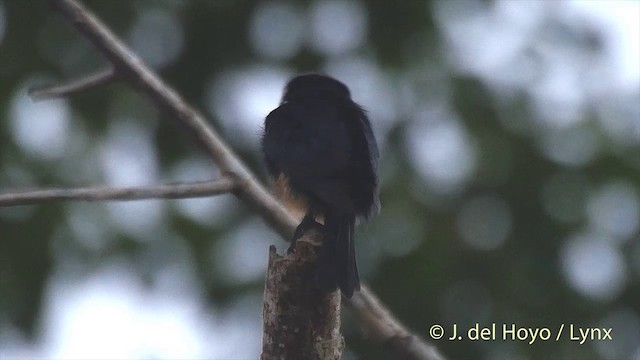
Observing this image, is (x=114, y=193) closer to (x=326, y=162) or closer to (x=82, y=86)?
(x=82, y=86)

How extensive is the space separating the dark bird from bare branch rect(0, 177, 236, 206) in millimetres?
378

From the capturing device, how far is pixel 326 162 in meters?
4.58

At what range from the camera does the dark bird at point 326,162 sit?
4430 mm

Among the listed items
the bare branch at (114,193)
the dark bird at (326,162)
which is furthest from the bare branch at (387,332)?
the bare branch at (114,193)

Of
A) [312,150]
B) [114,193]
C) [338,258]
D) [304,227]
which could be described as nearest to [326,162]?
[312,150]

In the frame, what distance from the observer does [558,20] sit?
8.90 m

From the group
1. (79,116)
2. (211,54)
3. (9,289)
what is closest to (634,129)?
(211,54)

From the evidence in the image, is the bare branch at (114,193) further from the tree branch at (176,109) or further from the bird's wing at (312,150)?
the bird's wing at (312,150)

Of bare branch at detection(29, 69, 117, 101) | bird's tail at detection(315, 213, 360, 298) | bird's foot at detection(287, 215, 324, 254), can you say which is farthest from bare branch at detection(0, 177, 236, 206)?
bare branch at detection(29, 69, 117, 101)

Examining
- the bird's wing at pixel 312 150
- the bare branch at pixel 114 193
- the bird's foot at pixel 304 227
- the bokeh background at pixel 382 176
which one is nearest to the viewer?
the bare branch at pixel 114 193

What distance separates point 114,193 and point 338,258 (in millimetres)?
743

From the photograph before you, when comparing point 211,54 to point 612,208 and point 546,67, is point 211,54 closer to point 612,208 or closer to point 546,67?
point 546,67

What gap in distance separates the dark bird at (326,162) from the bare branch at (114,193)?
1.24ft

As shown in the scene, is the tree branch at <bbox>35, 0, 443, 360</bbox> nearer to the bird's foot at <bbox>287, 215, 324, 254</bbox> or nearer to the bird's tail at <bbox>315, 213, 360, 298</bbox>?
the bird's foot at <bbox>287, 215, 324, 254</bbox>
